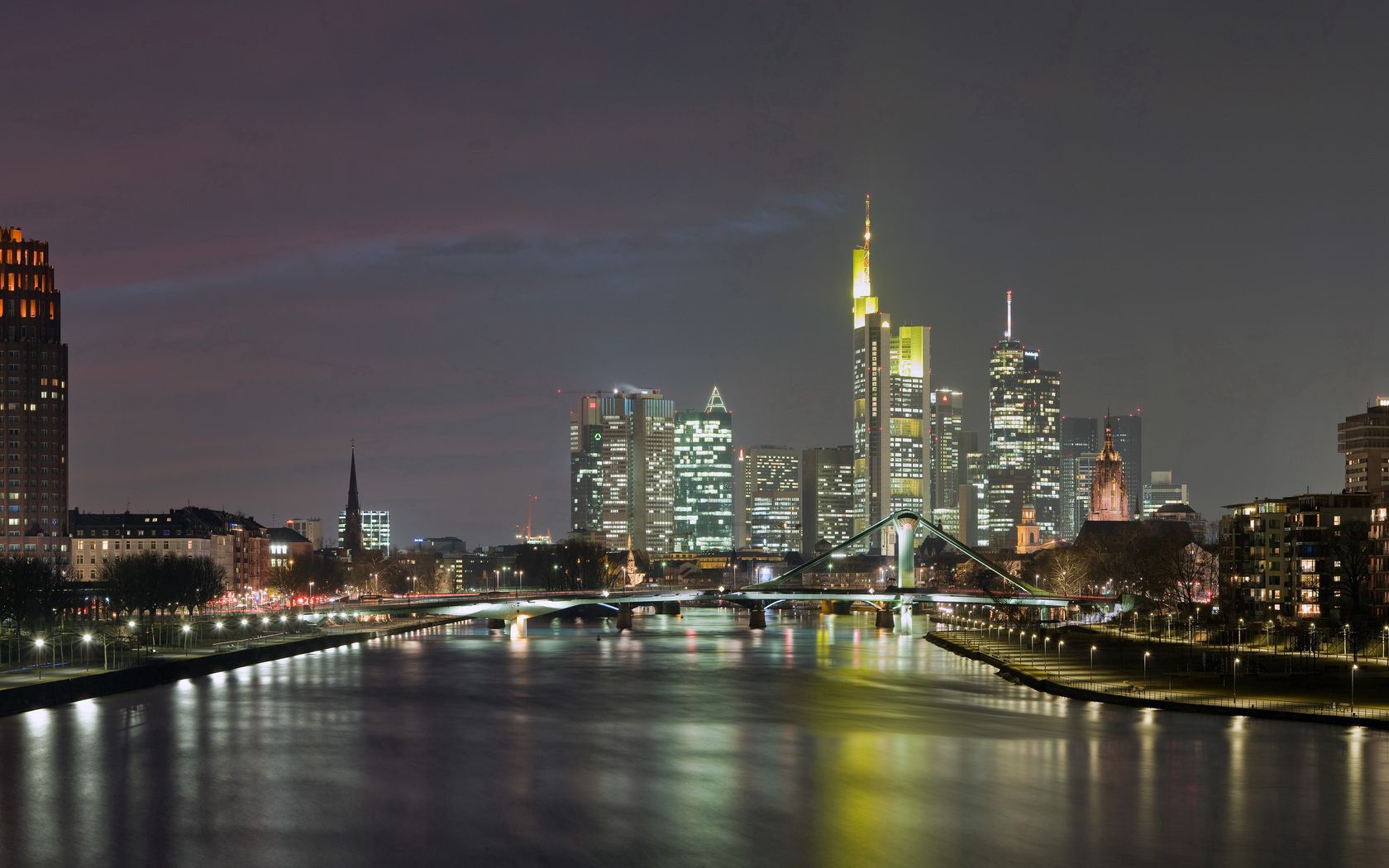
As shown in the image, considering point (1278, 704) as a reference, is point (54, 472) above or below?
above

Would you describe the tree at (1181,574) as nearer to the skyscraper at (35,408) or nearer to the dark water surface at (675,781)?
the dark water surface at (675,781)

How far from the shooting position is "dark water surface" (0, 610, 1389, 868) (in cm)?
3862

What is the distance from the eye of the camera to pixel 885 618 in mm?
166875

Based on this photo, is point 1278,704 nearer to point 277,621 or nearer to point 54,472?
point 277,621

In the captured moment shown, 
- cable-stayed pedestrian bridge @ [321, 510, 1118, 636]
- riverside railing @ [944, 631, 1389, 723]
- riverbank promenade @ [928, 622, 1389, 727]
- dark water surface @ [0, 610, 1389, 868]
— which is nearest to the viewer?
dark water surface @ [0, 610, 1389, 868]

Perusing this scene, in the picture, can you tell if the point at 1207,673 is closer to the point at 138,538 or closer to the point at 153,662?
the point at 153,662

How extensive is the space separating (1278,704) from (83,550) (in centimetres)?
14853

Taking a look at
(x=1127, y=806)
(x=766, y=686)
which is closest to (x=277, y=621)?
(x=766, y=686)

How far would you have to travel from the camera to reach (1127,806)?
144 feet

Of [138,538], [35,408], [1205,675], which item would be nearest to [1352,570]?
[1205,675]

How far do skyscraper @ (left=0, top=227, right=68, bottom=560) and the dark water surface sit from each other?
304 feet

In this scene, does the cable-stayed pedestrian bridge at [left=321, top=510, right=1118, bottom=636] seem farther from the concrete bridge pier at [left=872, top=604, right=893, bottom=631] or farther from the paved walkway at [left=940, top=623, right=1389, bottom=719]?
the paved walkway at [left=940, top=623, right=1389, bottom=719]

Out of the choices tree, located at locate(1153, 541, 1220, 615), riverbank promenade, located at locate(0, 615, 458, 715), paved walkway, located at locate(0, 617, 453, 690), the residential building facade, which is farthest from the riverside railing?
the residential building facade

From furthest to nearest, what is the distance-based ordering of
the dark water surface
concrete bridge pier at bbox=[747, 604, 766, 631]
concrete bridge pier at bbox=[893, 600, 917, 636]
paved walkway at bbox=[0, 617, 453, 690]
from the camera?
concrete bridge pier at bbox=[747, 604, 766, 631]
concrete bridge pier at bbox=[893, 600, 917, 636]
paved walkway at bbox=[0, 617, 453, 690]
the dark water surface
